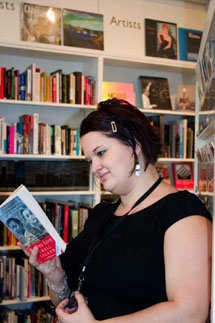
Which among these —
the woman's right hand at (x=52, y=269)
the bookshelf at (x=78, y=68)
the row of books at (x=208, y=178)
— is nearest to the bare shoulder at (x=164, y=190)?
the row of books at (x=208, y=178)

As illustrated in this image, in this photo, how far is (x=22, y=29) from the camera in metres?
2.74

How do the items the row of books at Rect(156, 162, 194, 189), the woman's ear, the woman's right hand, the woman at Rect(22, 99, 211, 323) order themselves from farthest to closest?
the row of books at Rect(156, 162, 194, 189) → the woman's right hand → the woman's ear → the woman at Rect(22, 99, 211, 323)

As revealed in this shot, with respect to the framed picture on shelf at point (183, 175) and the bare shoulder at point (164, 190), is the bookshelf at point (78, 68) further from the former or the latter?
the bare shoulder at point (164, 190)

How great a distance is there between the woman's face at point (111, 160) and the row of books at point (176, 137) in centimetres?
194

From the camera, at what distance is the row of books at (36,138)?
269cm

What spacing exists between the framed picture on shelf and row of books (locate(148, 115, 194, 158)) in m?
0.11

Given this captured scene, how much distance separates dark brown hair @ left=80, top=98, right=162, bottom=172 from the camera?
4.06 feet

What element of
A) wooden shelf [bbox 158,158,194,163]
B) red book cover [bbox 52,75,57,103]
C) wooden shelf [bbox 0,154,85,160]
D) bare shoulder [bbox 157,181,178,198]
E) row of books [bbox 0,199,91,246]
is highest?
red book cover [bbox 52,75,57,103]

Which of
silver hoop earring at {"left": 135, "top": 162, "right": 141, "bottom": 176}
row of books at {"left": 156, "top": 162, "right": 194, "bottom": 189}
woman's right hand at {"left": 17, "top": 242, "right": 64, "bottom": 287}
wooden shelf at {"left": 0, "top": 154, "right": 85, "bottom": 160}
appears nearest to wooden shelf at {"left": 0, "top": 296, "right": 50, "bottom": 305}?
wooden shelf at {"left": 0, "top": 154, "right": 85, "bottom": 160}

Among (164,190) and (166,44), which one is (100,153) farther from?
(166,44)

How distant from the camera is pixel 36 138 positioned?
274 cm

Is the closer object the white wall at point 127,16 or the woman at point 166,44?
the white wall at point 127,16

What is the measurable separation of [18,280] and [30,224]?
1.52 m

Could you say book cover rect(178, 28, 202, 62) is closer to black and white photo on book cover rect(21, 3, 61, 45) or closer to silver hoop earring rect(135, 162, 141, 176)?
black and white photo on book cover rect(21, 3, 61, 45)
